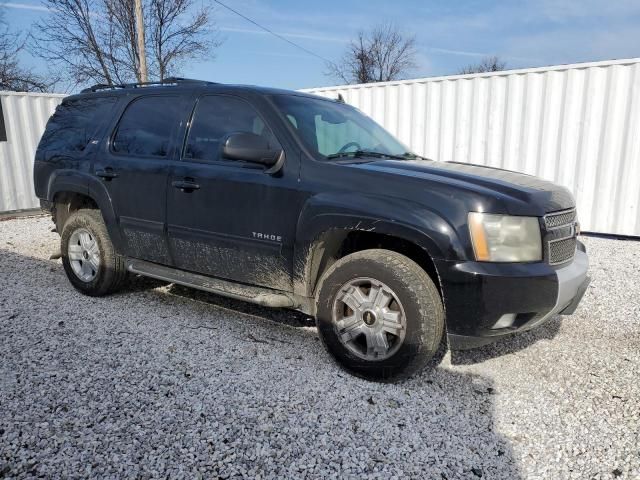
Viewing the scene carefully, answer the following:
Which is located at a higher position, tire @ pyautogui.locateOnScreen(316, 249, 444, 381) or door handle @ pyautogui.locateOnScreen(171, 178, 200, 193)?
door handle @ pyautogui.locateOnScreen(171, 178, 200, 193)

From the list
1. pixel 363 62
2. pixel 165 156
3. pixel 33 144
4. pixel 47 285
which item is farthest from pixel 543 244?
pixel 363 62

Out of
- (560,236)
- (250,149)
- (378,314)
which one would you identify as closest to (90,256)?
(250,149)

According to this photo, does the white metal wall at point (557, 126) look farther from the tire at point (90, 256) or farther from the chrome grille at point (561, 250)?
the tire at point (90, 256)

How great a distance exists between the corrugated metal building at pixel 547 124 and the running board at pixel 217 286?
20.8 feet

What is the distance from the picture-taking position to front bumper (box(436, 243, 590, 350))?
2.64 metres

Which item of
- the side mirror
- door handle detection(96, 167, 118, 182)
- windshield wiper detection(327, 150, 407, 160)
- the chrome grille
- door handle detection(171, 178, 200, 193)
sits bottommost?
the chrome grille

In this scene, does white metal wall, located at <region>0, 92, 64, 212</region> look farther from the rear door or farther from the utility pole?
the rear door

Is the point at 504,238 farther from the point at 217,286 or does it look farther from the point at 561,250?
the point at 217,286

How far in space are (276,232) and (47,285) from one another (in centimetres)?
328

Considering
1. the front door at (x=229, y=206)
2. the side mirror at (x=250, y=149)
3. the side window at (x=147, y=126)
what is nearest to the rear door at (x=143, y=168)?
the side window at (x=147, y=126)

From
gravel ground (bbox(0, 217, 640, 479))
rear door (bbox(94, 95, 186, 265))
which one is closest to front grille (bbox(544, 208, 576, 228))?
gravel ground (bbox(0, 217, 640, 479))

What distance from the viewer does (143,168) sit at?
398cm

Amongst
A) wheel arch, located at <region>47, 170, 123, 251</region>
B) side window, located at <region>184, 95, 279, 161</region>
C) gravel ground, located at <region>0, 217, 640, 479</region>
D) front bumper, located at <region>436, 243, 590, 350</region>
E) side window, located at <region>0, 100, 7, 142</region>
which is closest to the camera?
gravel ground, located at <region>0, 217, 640, 479</region>

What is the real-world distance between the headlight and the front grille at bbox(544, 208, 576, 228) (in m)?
0.13
